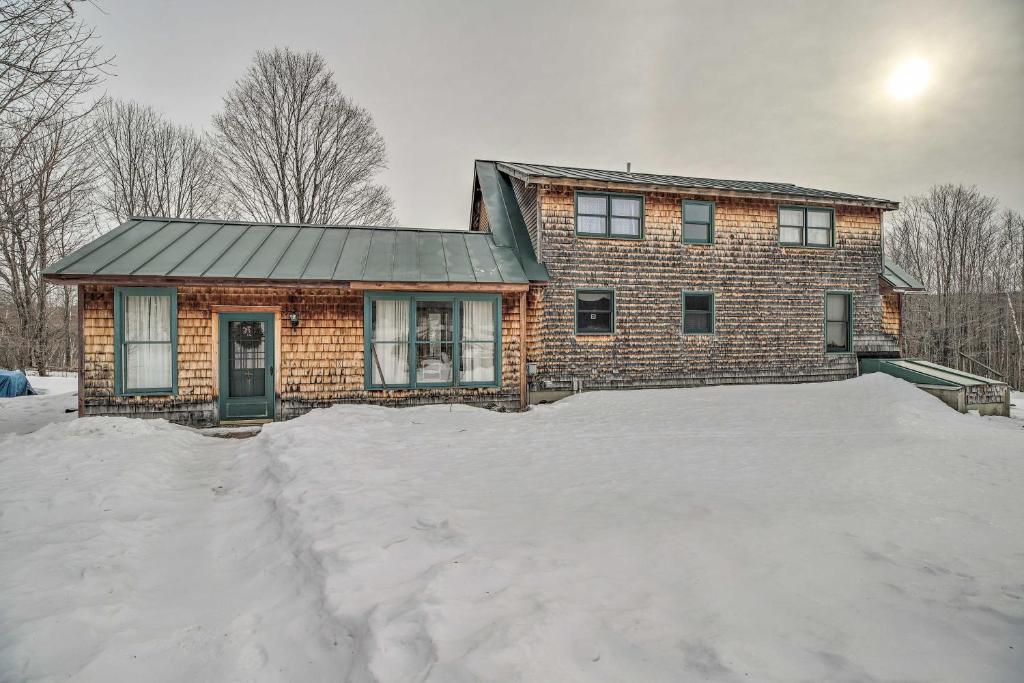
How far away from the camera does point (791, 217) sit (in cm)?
1288

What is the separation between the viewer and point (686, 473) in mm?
5648

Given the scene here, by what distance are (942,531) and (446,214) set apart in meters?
40.5

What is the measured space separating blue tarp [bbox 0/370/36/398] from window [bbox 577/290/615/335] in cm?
1802

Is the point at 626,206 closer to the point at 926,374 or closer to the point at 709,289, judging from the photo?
the point at 709,289

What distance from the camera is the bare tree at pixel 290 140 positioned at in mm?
19984

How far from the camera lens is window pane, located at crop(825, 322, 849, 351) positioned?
1309cm

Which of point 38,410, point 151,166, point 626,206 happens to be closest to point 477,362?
point 626,206

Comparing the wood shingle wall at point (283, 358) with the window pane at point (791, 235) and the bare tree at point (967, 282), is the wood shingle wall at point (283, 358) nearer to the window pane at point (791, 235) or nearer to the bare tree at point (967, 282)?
the window pane at point (791, 235)

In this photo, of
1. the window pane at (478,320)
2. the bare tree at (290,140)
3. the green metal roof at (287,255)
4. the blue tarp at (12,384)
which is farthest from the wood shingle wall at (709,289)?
the blue tarp at (12,384)

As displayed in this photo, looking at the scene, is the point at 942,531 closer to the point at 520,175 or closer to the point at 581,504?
the point at 581,504

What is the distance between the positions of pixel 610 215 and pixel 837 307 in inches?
304

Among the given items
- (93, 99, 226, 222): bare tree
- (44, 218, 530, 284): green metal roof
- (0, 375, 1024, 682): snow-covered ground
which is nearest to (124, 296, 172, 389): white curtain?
(44, 218, 530, 284): green metal roof

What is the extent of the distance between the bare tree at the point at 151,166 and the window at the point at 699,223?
2106cm

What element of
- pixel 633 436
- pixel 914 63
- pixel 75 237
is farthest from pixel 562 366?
pixel 75 237
